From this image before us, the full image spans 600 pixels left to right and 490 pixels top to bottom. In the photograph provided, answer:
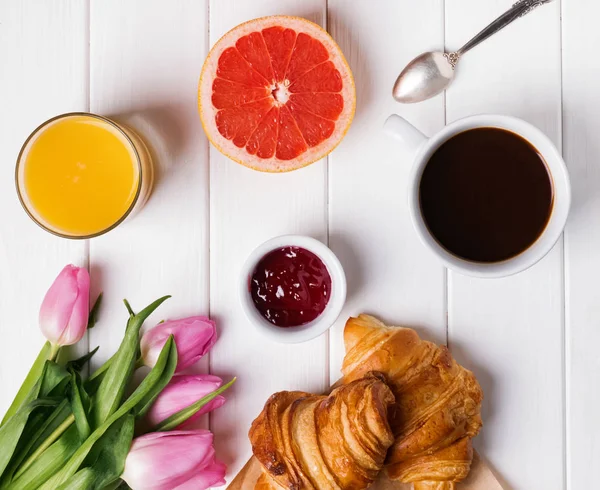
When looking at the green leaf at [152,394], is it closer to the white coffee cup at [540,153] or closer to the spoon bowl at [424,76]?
the white coffee cup at [540,153]

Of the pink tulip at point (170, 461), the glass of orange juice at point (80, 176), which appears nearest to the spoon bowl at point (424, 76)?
the glass of orange juice at point (80, 176)

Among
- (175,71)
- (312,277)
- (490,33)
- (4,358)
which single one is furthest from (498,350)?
(4,358)

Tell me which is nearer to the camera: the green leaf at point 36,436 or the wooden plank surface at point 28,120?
the green leaf at point 36,436

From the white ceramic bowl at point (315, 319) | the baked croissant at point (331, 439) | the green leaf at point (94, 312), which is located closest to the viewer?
the baked croissant at point (331, 439)

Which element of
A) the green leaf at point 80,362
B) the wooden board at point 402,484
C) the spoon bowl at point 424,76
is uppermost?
the spoon bowl at point 424,76

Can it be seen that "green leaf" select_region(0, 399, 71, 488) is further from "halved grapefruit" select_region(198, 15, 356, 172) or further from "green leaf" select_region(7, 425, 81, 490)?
"halved grapefruit" select_region(198, 15, 356, 172)

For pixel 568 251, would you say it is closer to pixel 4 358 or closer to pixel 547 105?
pixel 547 105

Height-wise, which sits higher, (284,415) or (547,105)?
(547,105)
